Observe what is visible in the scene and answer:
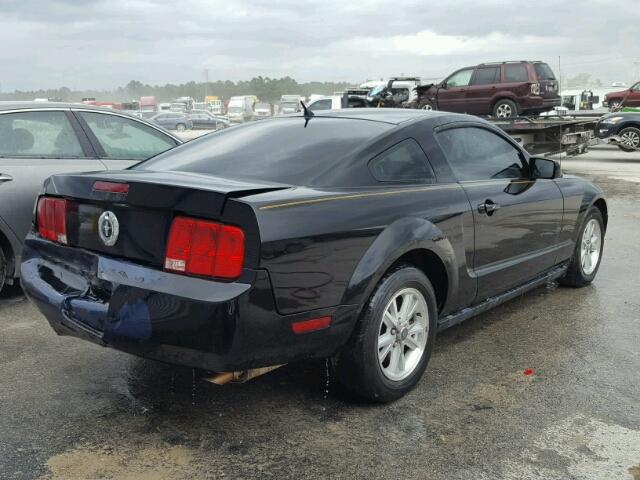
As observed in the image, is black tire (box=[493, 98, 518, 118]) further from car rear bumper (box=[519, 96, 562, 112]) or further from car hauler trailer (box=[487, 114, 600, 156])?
car hauler trailer (box=[487, 114, 600, 156])

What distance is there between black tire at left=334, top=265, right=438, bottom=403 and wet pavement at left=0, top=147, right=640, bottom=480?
101 millimetres

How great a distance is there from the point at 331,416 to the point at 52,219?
5.72 ft

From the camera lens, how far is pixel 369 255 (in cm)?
311

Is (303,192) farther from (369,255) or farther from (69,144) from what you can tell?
(69,144)

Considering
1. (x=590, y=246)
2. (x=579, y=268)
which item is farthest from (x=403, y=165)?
(x=590, y=246)

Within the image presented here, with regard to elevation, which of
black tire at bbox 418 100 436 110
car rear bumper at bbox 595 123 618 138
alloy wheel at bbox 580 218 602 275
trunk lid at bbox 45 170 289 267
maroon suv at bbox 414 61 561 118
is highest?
maroon suv at bbox 414 61 561 118

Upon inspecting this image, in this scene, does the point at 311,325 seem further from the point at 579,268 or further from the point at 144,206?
the point at 579,268

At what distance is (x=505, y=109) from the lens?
63.3ft

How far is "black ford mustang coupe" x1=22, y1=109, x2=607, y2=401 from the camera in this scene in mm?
2719

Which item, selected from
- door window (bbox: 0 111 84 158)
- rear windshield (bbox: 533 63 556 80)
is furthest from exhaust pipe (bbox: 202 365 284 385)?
rear windshield (bbox: 533 63 556 80)

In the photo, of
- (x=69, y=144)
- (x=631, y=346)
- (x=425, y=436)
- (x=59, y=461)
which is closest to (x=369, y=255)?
(x=425, y=436)

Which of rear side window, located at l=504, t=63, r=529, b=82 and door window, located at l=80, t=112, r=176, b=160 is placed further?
rear side window, located at l=504, t=63, r=529, b=82

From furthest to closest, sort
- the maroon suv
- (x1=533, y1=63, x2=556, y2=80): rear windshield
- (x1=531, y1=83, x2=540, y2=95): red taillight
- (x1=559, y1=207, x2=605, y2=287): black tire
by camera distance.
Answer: (x1=533, y1=63, x2=556, y2=80): rear windshield
the maroon suv
(x1=531, y1=83, x2=540, y2=95): red taillight
(x1=559, y1=207, x2=605, y2=287): black tire

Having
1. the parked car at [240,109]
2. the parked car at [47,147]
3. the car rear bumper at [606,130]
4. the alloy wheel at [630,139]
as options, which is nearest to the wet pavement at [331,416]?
the parked car at [47,147]
